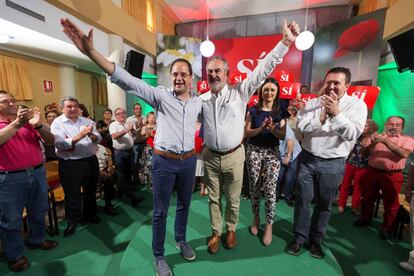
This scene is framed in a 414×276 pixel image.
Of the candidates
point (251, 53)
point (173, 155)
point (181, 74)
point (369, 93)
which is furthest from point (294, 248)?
point (251, 53)

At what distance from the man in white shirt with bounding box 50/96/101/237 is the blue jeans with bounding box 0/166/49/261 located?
0.25 meters

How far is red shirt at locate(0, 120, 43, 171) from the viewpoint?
178 cm

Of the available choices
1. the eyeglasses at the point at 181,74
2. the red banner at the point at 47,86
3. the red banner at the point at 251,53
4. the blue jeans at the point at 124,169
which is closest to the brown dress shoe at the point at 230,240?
the eyeglasses at the point at 181,74

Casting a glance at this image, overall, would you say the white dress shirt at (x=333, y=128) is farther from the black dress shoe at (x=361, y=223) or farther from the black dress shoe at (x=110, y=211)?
the black dress shoe at (x=110, y=211)

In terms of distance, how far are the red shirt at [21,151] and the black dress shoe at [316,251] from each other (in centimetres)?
274

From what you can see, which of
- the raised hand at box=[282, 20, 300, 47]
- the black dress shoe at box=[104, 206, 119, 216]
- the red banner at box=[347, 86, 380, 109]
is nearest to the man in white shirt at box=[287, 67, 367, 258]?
the raised hand at box=[282, 20, 300, 47]

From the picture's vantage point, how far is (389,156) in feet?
8.05

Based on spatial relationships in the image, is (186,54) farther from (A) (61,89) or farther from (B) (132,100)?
(A) (61,89)

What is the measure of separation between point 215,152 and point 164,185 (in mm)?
523

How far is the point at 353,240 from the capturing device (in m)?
2.45

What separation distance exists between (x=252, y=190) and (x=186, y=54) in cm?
595

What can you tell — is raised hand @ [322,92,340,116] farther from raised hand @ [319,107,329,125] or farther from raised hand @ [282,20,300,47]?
raised hand @ [282,20,300,47]

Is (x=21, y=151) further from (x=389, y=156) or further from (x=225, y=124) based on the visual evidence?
(x=389, y=156)

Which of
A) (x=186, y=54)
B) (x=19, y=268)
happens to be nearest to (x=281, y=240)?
(x=19, y=268)
